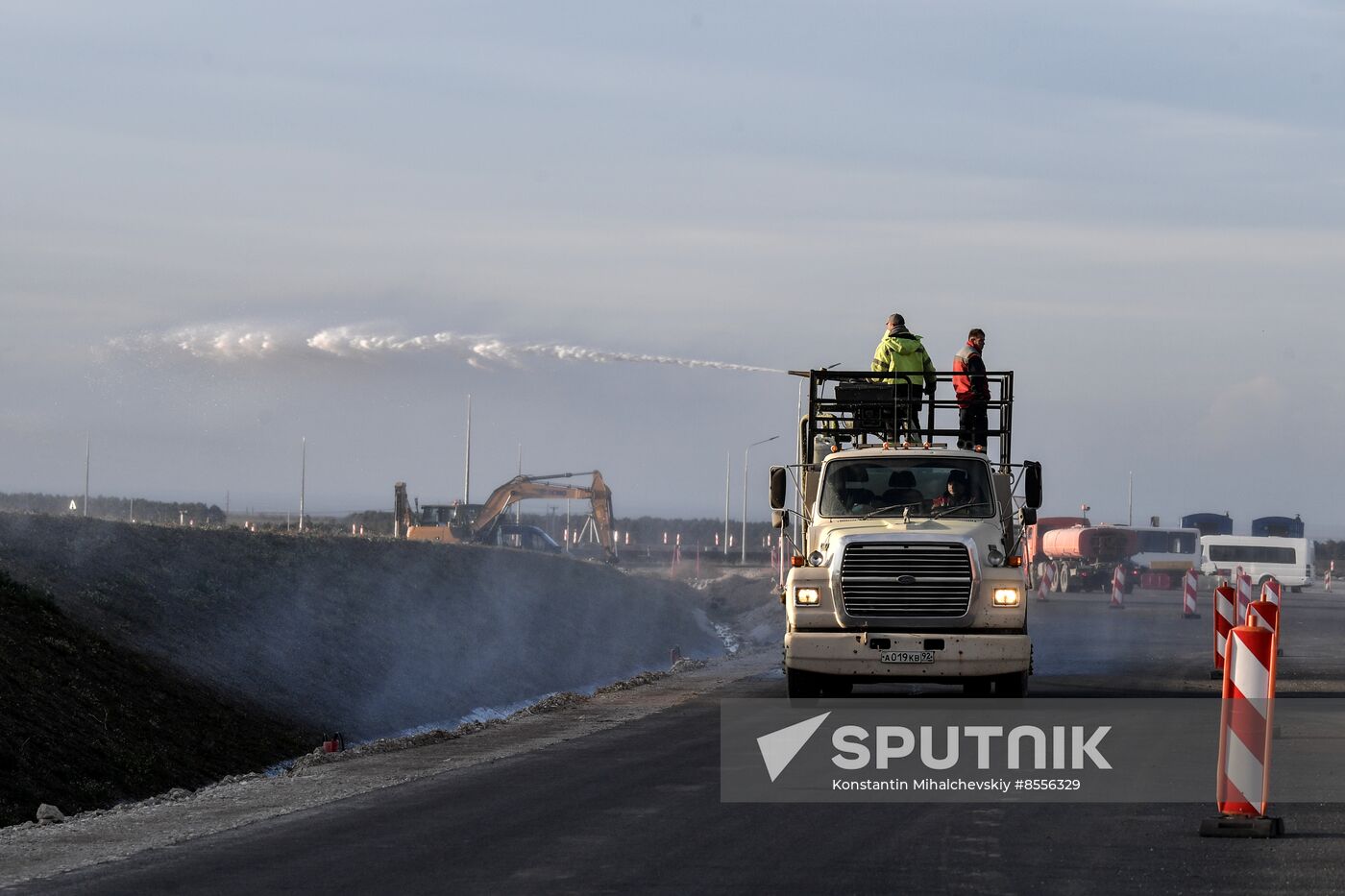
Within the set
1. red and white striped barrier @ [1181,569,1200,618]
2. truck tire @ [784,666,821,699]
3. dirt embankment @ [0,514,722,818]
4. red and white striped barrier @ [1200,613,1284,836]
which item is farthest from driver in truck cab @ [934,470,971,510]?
red and white striped barrier @ [1181,569,1200,618]

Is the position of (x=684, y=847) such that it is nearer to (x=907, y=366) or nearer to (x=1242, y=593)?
(x=907, y=366)

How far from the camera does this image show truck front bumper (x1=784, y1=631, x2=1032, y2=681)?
15.8 m

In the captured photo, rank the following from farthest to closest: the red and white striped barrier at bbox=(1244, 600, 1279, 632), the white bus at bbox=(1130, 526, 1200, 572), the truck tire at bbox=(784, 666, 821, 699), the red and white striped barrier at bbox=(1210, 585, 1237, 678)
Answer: the white bus at bbox=(1130, 526, 1200, 572) → the red and white striped barrier at bbox=(1210, 585, 1237, 678) → the truck tire at bbox=(784, 666, 821, 699) → the red and white striped barrier at bbox=(1244, 600, 1279, 632)

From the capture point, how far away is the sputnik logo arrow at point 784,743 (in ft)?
42.9

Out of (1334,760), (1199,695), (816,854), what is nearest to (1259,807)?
(816,854)

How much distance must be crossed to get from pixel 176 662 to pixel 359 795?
16054 mm

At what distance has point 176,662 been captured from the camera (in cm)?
2691

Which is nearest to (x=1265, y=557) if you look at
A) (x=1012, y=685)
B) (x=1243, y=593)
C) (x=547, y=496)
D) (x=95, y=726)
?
(x=547, y=496)

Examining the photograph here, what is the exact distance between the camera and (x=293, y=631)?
112ft

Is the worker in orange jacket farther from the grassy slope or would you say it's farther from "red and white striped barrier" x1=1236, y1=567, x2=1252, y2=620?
the grassy slope

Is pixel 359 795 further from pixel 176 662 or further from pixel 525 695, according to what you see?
pixel 525 695

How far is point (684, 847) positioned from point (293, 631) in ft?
85.2

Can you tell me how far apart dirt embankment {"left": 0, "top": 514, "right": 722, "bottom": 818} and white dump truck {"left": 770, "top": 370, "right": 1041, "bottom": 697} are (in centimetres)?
801

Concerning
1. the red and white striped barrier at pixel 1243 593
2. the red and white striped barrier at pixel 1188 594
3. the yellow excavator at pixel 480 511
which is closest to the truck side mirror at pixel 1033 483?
the red and white striped barrier at pixel 1243 593
